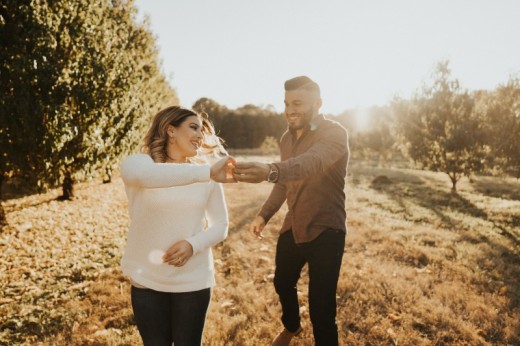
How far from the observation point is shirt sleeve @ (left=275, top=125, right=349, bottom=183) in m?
2.82

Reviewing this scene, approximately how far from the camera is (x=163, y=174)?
2.24 m

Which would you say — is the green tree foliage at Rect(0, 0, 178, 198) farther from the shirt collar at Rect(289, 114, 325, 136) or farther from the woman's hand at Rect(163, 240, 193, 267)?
the woman's hand at Rect(163, 240, 193, 267)

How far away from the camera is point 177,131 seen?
283cm

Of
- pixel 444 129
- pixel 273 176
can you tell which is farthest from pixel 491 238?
pixel 444 129

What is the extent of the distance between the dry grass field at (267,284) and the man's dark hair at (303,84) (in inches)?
126

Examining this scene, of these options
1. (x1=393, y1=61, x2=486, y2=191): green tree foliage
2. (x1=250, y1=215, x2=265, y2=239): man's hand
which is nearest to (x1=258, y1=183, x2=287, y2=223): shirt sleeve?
(x1=250, y1=215, x2=265, y2=239): man's hand

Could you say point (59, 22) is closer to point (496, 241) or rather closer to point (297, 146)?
point (297, 146)

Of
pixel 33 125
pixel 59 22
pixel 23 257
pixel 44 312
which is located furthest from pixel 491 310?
pixel 59 22

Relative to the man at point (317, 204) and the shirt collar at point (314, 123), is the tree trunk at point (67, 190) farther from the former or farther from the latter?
the shirt collar at point (314, 123)

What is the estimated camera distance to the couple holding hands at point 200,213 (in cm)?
245

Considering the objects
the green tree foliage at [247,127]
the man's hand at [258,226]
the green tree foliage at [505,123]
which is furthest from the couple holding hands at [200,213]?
the green tree foliage at [247,127]

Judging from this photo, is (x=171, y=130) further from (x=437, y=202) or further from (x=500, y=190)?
(x=500, y=190)

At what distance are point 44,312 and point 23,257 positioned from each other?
2.97 m

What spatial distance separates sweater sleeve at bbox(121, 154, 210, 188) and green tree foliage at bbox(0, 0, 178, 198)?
7.29m
